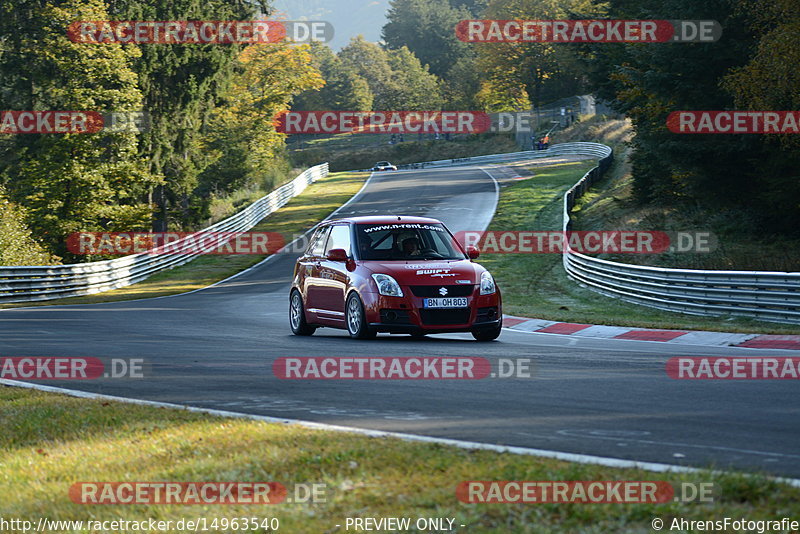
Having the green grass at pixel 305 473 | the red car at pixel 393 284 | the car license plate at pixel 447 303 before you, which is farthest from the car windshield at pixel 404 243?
the green grass at pixel 305 473

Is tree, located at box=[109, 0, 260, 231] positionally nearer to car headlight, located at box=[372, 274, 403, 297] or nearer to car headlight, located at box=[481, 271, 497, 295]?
car headlight, located at box=[372, 274, 403, 297]

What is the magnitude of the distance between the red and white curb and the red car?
2.45m

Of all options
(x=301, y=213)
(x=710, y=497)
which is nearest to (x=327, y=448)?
(x=710, y=497)

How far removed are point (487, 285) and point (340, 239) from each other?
8.82 feet

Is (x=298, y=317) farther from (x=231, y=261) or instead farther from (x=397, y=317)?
(x=231, y=261)

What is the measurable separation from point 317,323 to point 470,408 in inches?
320

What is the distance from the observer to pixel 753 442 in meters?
6.35

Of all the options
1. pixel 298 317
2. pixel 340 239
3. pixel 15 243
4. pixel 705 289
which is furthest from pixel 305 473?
pixel 15 243

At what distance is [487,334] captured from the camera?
47.7ft

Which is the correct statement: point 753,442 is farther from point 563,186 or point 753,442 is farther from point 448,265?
point 563,186

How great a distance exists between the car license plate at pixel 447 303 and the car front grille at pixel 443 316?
6 centimetres

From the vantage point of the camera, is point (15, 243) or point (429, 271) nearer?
point (429, 271)

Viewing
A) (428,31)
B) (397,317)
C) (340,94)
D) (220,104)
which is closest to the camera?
(397,317)

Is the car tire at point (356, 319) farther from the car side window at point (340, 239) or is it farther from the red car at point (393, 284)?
the car side window at point (340, 239)
